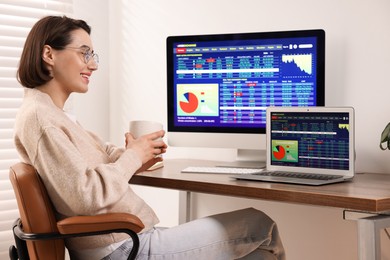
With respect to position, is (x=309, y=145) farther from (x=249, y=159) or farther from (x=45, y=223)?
(x=45, y=223)

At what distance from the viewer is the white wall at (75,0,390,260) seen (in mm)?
2566

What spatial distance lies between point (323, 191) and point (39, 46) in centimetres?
101

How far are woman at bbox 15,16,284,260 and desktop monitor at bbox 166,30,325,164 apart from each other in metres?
0.54

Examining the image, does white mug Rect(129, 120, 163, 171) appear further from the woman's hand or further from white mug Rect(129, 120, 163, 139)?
the woman's hand

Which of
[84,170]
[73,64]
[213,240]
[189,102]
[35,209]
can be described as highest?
[73,64]

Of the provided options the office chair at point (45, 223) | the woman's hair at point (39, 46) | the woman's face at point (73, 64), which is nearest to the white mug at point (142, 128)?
the woman's face at point (73, 64)

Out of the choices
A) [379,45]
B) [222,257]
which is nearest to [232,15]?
[379,45]

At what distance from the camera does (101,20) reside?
11.7 ft

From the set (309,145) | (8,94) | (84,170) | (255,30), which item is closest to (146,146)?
(84,170)

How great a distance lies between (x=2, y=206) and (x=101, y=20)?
1.16 metres

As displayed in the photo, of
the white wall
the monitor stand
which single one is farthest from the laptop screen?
the white wall

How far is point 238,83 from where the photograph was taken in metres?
2.66

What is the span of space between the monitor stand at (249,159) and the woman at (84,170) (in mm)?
558

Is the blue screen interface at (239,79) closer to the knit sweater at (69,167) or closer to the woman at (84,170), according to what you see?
the woman at (84,170)
